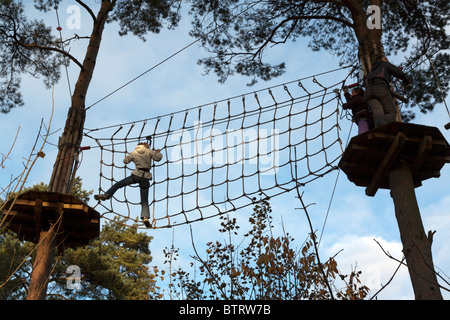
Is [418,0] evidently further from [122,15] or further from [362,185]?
[122,15]

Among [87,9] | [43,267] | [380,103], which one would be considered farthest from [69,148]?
[380,103]

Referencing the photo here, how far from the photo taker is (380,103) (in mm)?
4516

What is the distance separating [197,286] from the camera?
21.6 ft

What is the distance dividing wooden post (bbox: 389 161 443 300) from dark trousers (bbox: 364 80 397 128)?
0.45m

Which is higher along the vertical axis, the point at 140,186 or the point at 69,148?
the point at 69,148

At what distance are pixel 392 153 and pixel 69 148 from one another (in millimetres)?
3507

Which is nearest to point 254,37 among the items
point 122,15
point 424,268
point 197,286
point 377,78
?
point 122,15

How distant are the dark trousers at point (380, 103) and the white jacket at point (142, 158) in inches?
103

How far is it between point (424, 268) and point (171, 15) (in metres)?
5.54

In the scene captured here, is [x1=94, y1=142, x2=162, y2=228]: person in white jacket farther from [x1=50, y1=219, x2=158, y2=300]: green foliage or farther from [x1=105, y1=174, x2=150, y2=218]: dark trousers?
[x1=50, y1=219, x2=158, y2=300]: green foliage

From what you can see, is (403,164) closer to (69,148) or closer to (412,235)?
(412,235)

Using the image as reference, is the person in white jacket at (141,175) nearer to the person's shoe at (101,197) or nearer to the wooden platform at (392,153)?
the person's shoe at (101,197)

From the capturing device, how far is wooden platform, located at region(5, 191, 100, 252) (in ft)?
16.1

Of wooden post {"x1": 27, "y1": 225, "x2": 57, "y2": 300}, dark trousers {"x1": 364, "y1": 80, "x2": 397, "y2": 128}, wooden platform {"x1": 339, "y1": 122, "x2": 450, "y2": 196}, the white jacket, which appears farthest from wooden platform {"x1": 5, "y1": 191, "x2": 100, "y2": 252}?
dark trousers {"x1": 364, "y1": 80, "x2": 397, "y2": 128}
